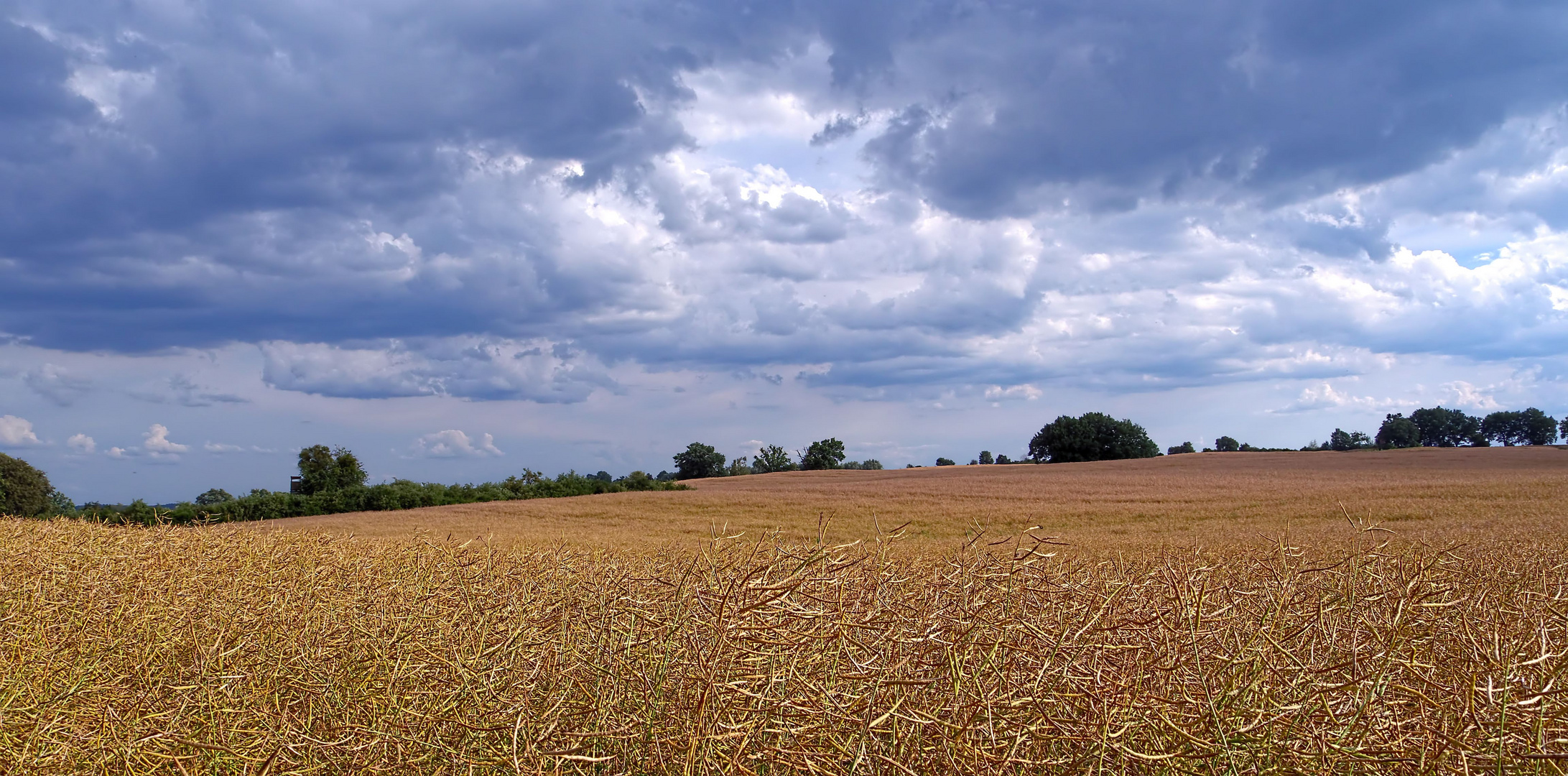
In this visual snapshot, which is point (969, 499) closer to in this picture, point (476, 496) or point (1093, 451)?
point (476, 496)

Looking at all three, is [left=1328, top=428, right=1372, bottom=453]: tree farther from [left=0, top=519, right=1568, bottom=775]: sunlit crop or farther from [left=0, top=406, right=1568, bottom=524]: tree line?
[left=0, top=519, right=1568, bottom=775]: sunlit crop

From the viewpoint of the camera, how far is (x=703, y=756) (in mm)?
1674

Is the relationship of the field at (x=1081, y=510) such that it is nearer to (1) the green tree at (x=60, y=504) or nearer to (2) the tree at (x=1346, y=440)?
(1) the green tree at (x=60, y=504)

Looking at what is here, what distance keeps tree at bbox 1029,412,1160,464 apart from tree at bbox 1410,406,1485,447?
38.8 meters

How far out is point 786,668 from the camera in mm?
2105

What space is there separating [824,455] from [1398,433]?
66075 millimetres

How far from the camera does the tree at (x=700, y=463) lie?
218 feet

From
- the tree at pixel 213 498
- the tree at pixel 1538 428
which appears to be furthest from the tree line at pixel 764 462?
the tree at pixel 1538 428

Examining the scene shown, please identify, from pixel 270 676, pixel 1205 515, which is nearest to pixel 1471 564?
pixel 270 676

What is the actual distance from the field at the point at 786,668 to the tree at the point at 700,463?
60570 mm

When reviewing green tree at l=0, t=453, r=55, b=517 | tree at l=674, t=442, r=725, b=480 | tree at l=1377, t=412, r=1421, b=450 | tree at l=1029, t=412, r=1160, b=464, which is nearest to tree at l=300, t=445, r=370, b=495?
green tree at l=0, t=453, r=55, b=517

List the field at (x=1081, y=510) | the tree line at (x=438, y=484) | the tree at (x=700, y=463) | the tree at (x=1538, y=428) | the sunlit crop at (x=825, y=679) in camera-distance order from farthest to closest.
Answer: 1. the tree at (x=1538, y=428)
2. the tree at (x=700, y=463)
3. the tree line at (x=438, y=484)
4. the field at (x=1081, y=510)
5. the sunlit crop at (x=825, y=679)

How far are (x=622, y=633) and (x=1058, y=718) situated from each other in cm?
140

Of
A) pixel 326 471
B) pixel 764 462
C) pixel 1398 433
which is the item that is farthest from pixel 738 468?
pixel 1398 433
